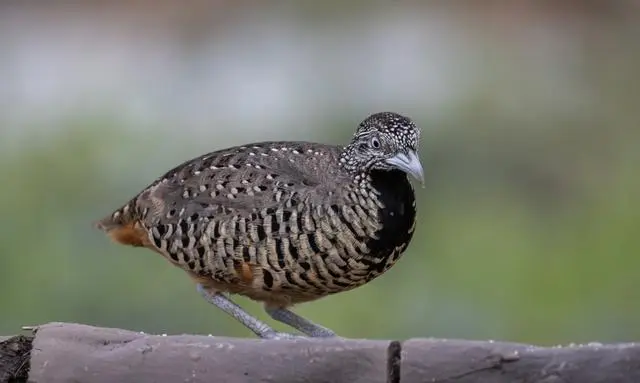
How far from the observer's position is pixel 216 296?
4965 mm

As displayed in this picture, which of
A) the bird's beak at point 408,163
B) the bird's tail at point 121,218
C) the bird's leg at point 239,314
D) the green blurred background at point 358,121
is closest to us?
the bird's beak at point 408,163

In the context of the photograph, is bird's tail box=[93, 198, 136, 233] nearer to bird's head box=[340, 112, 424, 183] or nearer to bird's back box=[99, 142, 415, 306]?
bird's back box=[99, 142, 415, 306]

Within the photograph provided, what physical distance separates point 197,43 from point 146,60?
407mm

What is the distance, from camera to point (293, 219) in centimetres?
470

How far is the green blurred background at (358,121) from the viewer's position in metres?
7.21

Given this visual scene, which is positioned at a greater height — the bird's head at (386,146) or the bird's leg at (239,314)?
the bird's head at (386,146)

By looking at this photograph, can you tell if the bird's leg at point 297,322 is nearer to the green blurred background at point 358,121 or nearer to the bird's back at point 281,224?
the bird's back at point 281,224

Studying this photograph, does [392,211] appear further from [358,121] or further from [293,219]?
[358,121]

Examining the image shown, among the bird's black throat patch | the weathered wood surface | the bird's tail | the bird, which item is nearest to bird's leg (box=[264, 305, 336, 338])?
the bird

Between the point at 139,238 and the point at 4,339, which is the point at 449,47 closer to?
the point at 139,238

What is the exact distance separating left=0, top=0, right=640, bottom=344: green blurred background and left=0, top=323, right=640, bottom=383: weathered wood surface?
2784 mm

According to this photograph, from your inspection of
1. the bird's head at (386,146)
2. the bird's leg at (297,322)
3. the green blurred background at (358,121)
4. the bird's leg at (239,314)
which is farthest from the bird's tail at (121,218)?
the green blurred background at (358,121)

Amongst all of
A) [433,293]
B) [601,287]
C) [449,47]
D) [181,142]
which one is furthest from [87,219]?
[449,47]

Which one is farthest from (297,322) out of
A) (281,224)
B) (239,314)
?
(281,224)
